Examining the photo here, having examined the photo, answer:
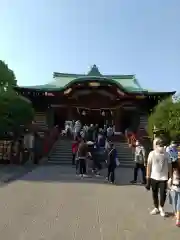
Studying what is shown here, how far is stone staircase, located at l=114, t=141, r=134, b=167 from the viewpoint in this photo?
16816 millimetres

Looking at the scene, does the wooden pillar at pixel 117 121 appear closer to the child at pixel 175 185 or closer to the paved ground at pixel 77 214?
the paved ground at pixel 77 214

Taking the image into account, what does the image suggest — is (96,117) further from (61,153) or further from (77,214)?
(77,214)

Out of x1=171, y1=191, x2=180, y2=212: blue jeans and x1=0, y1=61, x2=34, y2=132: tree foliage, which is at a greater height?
x1=0, y1=61, x2=34, y2=132: tree foliage

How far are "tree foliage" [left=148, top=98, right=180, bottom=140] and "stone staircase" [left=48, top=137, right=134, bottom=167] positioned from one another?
234 centimetres

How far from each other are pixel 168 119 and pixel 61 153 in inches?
263

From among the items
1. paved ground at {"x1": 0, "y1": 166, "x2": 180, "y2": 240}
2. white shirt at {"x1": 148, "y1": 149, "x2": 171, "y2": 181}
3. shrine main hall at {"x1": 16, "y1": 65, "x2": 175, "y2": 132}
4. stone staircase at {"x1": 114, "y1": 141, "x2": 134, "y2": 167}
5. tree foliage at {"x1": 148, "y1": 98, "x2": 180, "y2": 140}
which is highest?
shrine main hall at {"x1": 16, "y1": 65, "x2": 175, "y2": 132}

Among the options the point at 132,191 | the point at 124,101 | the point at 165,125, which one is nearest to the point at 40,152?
the point at 165,125

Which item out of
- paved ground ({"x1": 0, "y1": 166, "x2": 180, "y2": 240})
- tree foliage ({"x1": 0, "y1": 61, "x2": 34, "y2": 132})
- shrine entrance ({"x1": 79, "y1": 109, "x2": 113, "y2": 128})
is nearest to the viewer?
paved ground ({"x1": 0, "y1": 166, "x2": 180, "y2": 240})

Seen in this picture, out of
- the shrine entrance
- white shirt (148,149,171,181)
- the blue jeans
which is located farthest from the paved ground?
the shrine entrance

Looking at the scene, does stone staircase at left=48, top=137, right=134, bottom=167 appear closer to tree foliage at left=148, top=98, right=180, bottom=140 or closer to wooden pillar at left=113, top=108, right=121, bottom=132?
tree foliage at left=148, top=98, right=180, bottom=140

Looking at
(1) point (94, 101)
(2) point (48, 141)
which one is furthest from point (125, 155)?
(1) point (94, 101)

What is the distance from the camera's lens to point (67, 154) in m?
18.2

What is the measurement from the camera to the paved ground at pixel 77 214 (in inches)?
189

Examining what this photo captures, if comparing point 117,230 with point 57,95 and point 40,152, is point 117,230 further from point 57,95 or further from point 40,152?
point 57,95
